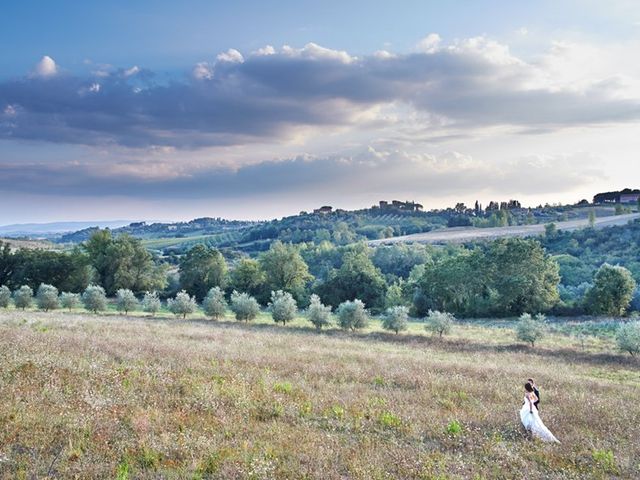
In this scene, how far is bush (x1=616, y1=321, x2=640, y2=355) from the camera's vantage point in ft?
108

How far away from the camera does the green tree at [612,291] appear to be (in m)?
62.6

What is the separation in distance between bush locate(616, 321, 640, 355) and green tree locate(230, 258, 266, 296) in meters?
61.1

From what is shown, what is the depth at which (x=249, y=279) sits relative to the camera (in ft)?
282

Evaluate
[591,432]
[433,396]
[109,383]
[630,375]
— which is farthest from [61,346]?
[630,375]

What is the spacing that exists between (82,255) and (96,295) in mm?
34848

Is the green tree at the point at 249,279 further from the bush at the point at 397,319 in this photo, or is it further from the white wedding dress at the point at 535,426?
the white wedding dress at the point at 535,426

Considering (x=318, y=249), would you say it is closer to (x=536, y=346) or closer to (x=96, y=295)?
(x=96, y=295)

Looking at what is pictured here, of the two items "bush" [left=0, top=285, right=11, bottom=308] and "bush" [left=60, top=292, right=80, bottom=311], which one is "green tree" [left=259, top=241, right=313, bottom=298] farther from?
"bush" [left=0, top=285, right=11, bottom=308]

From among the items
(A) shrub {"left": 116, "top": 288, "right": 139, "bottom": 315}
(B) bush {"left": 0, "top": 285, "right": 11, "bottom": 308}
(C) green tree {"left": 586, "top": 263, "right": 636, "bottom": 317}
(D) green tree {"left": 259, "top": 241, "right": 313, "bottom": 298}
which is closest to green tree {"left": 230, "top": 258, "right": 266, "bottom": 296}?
(D) green tree {"left": 259, "top": 241, "right": 313, "bottom": 298}

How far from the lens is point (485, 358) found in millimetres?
30312

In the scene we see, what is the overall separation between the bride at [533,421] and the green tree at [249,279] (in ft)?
241

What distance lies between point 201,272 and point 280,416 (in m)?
75.5

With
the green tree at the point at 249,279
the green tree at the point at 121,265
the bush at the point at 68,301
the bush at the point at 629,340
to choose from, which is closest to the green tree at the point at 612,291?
the bush at the point at 629,340

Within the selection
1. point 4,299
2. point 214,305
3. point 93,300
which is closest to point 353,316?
point 214,305
